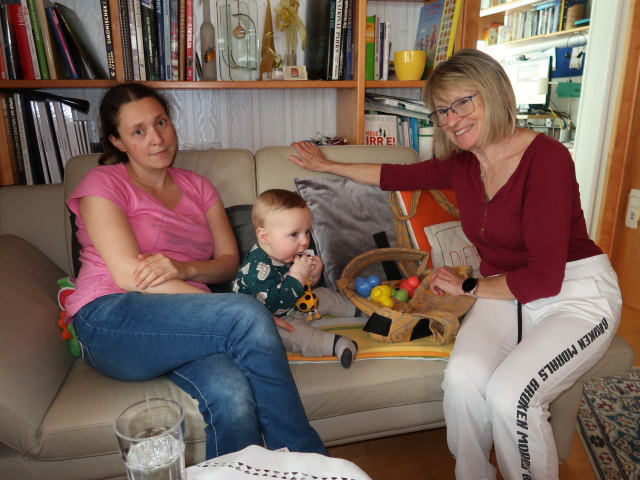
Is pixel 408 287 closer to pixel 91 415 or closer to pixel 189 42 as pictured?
pixel 91 415

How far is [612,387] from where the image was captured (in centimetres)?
202

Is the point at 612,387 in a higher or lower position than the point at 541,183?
lower

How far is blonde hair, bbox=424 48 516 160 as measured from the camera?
4.41 feet

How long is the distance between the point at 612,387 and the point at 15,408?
2059 millimetres

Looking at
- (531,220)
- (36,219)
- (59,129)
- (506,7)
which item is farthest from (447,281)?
(506,7)

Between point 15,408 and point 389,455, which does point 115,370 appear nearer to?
point 15,408

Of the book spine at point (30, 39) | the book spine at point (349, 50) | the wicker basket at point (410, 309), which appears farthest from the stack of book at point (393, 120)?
the book spine at point (30, 39)

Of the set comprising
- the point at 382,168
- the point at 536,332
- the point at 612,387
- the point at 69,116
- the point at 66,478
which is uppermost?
the point at 69,116

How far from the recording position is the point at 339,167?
6.00 ft

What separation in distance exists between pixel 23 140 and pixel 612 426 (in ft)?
7.92

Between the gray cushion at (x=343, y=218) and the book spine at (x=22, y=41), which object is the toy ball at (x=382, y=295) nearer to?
the gray cushion at (x=343, y=218)

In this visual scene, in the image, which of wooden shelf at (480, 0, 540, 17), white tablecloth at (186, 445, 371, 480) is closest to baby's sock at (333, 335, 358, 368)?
white tablecloth at (186, 445, 371, 480)

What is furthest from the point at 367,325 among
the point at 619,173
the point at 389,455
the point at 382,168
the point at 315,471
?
the point at 619,173

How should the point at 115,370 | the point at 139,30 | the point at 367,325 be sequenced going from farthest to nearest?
the point at 139,30
the point at 367,325
the point at 115,370
